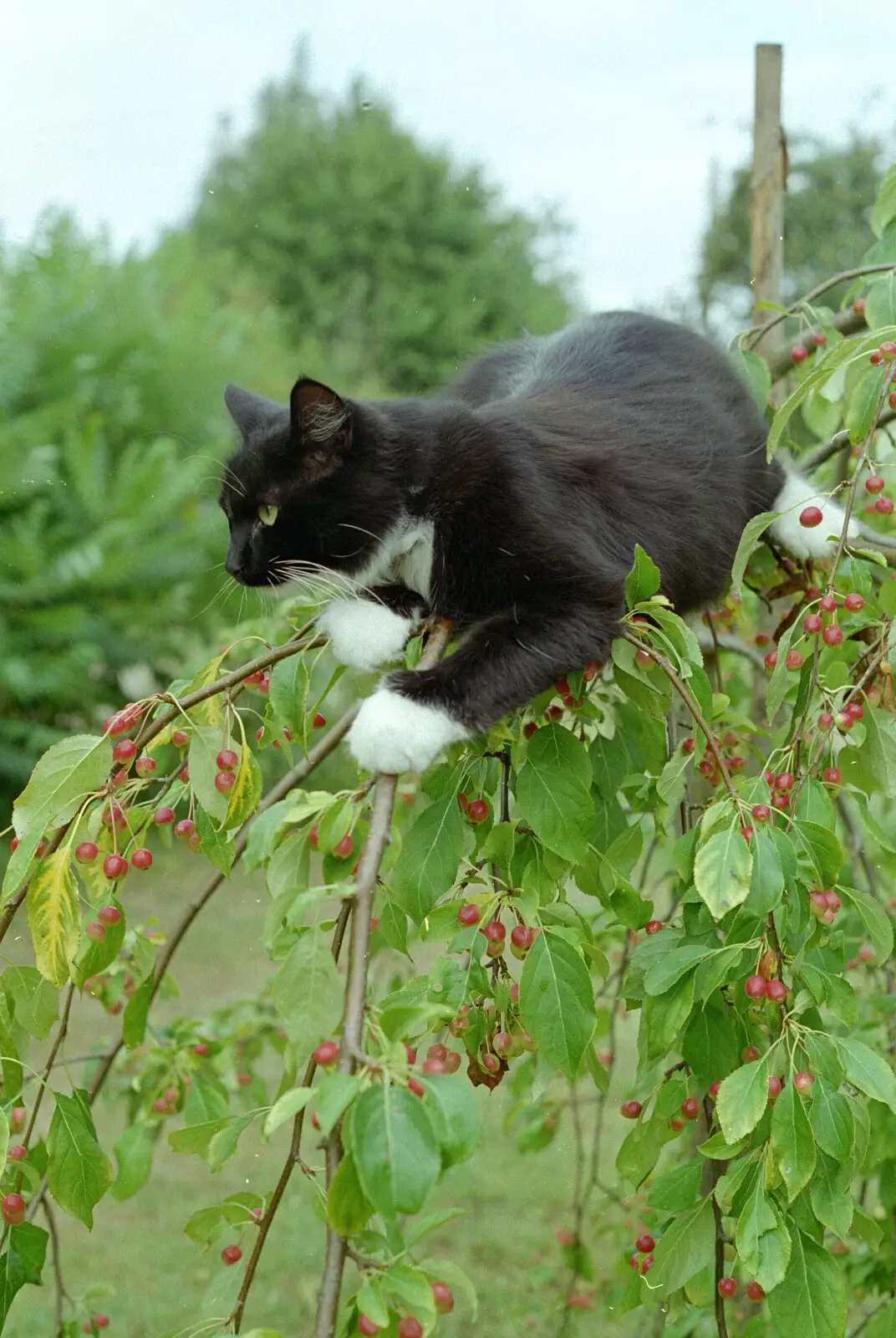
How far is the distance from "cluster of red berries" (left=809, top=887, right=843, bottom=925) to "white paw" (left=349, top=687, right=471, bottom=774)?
0.33m

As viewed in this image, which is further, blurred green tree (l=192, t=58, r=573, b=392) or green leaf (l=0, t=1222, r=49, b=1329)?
blurred green tree (l=192, t=58, r=573, b=392)

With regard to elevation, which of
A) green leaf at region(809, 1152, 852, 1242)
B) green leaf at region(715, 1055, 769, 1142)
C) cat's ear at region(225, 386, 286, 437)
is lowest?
green leaf at region(809, 1152, 852, 1242)

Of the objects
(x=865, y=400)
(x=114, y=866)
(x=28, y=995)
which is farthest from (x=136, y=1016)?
(x=865, y=400)

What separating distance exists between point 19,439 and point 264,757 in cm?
168

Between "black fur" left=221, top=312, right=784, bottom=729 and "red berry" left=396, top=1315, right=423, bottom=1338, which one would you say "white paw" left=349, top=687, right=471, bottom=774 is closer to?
"black fur" left=221, top=312, right=784, bottom=729

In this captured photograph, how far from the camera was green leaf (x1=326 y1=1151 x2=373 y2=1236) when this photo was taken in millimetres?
647

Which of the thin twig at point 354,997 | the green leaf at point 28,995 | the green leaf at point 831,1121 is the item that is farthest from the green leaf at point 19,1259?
the green leaf at point 831,1121

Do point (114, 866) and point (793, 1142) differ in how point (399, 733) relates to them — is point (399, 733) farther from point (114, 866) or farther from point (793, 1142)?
point (793, 1142)

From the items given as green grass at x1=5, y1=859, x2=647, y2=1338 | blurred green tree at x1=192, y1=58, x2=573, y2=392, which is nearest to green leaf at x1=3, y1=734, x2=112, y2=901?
green grass at x1=5, y1=859, x2=647, y2=1338

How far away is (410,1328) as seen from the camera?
716mm

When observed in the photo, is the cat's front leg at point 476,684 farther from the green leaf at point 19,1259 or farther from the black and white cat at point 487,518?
the green leaf at point 19,1259

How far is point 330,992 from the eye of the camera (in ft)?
2.35

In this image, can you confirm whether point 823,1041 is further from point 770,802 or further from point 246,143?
point 246,143

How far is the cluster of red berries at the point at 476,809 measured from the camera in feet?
3.66
